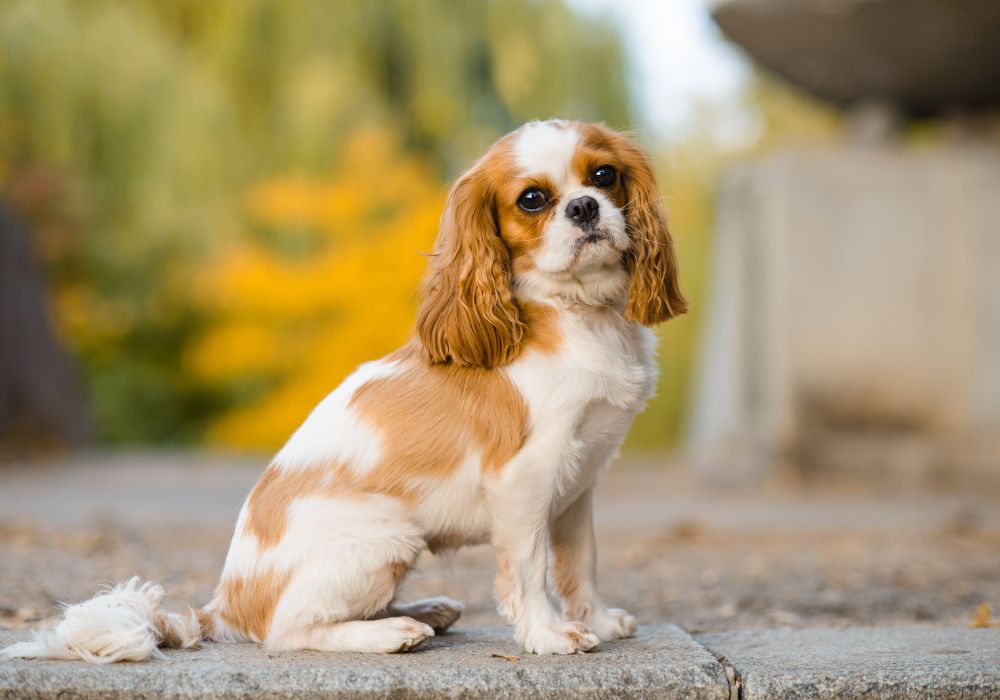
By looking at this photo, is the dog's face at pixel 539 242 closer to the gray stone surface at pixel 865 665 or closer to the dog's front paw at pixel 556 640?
the dog's front paw at pixel 556 640

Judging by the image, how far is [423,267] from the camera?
24.4 ft

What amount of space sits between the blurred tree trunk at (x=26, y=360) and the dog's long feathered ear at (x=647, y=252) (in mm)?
8722

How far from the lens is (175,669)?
2.69 meters

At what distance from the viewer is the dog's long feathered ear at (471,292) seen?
2.94m

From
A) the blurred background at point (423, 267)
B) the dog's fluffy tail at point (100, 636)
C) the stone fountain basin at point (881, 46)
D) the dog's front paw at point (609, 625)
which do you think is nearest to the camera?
the dog's fluffy tail at point (100, 636)

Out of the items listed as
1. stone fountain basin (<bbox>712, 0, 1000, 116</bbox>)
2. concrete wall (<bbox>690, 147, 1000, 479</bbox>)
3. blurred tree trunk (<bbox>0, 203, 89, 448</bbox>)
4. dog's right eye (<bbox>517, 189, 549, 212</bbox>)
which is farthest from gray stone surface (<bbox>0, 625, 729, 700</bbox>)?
blurred tree trunk (<bbox>0, 203, 89, 448</bbox>)

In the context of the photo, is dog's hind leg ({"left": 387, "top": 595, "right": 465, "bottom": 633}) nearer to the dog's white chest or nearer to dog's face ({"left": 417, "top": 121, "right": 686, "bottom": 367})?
→ the dog's white chest

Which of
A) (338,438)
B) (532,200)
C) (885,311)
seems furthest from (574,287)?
→ (885,311)

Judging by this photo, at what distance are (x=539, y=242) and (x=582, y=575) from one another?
956 mm

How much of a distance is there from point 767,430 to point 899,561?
115 inches

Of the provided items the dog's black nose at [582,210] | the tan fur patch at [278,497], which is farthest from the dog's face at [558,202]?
the tan fur patch at [278,497]

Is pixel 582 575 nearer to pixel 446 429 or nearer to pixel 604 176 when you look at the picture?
pixel 446 429

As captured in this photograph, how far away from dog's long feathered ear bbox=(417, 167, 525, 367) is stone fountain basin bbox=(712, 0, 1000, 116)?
5581 mm

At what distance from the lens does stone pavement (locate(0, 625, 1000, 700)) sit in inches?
104
